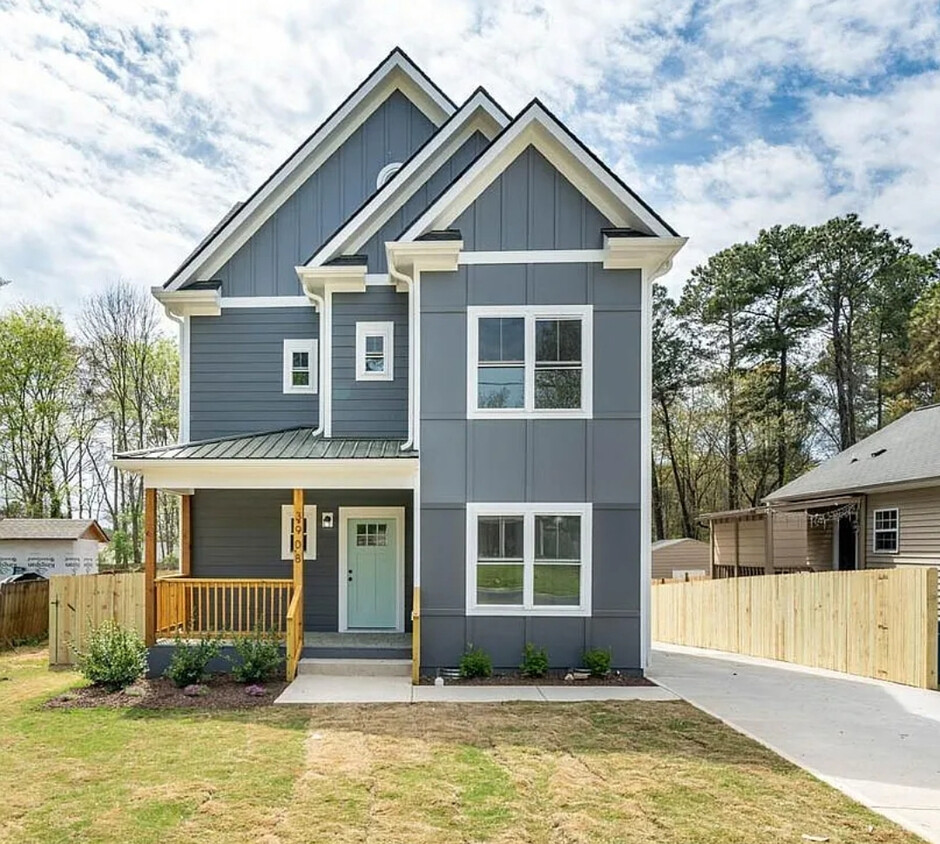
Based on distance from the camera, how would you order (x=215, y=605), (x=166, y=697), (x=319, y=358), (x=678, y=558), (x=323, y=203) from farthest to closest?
1. (x=678, y=558)
2. (x=323, y=203)
3. (x=319, y=358)
4. (x=215, y=605)
5. (x=166, y=697)

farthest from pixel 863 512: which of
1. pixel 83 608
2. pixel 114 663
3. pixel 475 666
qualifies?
pixel 83 608

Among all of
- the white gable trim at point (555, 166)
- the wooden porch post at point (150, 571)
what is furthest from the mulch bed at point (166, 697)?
the white gable trim at point (555, 166)

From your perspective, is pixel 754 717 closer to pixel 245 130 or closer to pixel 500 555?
pixel 500 555

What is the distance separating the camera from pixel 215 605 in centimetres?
1008

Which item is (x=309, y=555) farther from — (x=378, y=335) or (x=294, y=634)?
(x=378, y=335)

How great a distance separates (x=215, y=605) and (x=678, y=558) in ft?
72.5

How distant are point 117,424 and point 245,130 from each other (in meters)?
16.8

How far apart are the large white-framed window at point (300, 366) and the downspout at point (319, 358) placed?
0.10 m

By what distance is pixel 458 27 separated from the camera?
1086 centimetres

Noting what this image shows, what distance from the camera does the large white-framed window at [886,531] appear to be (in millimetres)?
14983

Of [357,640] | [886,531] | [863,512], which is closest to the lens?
[357,640]

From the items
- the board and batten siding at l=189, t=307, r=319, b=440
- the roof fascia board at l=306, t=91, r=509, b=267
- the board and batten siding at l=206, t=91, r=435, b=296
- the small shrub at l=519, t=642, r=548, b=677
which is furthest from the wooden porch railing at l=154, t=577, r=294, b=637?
the roof fascia board at l=306, t=91, r=509, b=267

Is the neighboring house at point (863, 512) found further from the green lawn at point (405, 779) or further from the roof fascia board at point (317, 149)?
the roof fascia board at point (317, 149)

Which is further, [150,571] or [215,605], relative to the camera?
[150,571]
